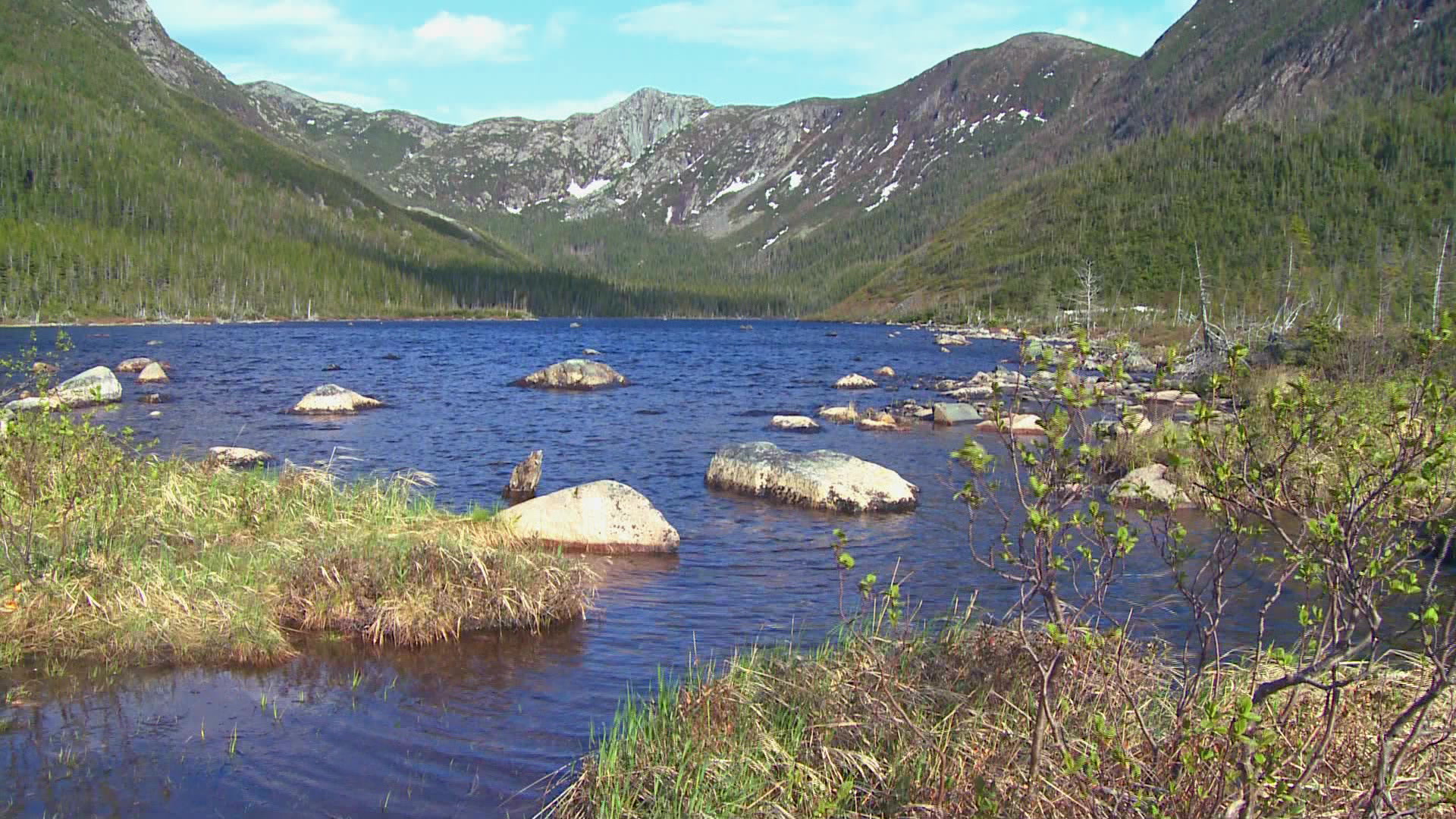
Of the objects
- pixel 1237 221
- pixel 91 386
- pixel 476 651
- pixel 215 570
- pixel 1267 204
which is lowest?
pixel 476 651

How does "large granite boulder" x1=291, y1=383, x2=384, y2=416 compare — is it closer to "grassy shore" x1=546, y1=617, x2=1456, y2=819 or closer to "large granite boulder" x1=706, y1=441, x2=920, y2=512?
"large granite boulder" x1=706, y1=441, x2=920, y2=512

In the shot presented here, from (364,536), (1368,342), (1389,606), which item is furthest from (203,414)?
(1368,342)

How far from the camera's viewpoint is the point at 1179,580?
573cm

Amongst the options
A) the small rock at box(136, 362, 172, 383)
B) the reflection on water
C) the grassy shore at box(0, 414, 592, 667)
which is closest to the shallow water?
the reflection on water

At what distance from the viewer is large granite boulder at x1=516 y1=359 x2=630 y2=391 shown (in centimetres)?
5038

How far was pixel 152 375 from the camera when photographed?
48.4m

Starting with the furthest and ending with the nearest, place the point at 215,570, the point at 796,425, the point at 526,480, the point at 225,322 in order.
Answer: the point at 225,322
the point at 796,425
the point at 526,480
the point at 215,570

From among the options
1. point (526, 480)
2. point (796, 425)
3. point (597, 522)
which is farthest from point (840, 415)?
point (597, 522)

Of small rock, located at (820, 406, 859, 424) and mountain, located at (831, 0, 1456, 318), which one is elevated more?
mountain, located at (831, 0, 1456, 318)

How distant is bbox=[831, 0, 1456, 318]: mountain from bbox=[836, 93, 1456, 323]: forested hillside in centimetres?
31

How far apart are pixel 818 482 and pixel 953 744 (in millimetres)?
15134

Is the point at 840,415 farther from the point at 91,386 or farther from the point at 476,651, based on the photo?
the point at 476,651

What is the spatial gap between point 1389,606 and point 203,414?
124ft

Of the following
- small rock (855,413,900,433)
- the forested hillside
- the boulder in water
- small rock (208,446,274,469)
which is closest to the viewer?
the boulder in water
